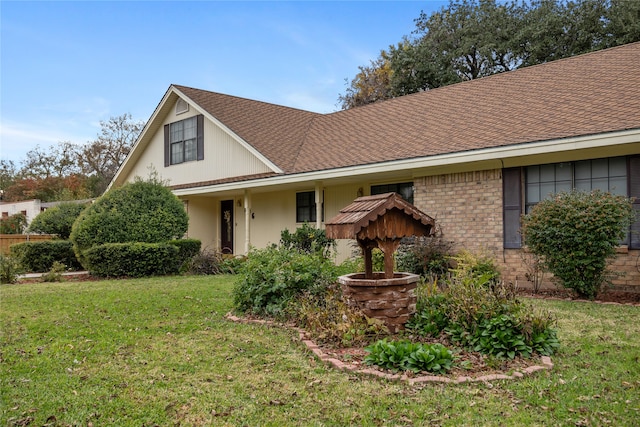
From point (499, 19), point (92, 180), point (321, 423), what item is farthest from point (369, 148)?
point (92, 180)

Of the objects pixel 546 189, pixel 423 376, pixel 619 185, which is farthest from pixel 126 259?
pixel 619 185

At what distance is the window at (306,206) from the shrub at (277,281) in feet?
24.2

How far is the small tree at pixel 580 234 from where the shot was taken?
765cm

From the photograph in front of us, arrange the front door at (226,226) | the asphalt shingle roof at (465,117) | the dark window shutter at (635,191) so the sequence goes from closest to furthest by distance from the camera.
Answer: the dark window shutter at (635,191) → the asphalt shingle roof at (465,117) → the front door at (226,226)

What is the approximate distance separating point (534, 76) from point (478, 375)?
10544 millimetres

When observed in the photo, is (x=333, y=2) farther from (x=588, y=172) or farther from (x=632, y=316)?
(x=632, y=316)

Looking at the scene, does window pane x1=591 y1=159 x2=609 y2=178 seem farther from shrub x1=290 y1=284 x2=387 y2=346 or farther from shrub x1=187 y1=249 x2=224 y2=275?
shrub x1=187 y1=249 x2=224 y2=275

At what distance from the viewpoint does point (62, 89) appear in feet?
43.0

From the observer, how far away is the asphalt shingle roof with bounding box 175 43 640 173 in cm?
951

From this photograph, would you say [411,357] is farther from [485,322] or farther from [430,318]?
[430,318]

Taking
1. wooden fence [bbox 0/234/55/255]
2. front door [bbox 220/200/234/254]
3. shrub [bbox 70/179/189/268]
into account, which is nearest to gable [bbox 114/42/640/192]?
front door [bbox 220/200/234/254]

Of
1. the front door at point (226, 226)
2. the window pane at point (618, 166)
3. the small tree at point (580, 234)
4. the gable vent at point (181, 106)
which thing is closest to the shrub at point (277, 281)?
the small tree at point (580, 234)

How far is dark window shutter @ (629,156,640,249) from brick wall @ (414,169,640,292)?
153cm

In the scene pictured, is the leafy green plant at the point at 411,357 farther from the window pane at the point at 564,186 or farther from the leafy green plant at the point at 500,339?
the window pane at the point at 564,186
